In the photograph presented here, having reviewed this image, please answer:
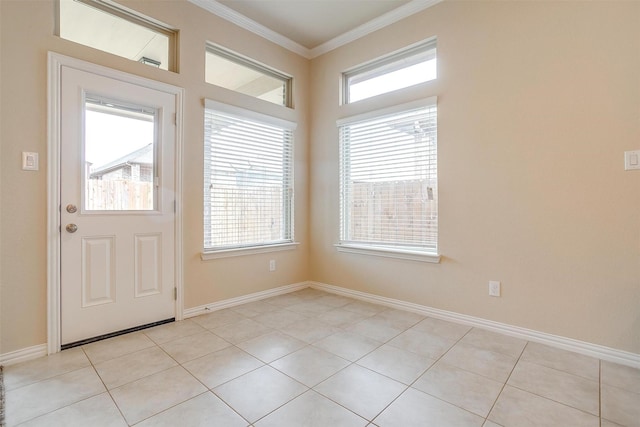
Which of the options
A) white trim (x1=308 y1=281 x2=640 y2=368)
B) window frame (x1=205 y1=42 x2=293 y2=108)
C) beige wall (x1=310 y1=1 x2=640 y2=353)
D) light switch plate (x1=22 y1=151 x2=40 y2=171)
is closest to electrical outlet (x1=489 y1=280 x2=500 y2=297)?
beige wall (x1=310 y1=1 x2=640 y2=353)

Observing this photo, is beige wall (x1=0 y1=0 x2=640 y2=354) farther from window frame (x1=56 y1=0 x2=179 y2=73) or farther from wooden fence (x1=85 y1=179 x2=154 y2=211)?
wooden fence (x1=85 y1=179 x2=154 y2=211)

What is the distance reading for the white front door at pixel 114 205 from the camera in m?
2.22

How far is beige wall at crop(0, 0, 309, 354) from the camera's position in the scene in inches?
78.5

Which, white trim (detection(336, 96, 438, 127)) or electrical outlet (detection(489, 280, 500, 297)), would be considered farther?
white trim (detection(336, 96, 438, 127))

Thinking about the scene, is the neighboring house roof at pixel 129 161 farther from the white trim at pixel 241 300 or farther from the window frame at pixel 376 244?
the window frame at pixel 376 244

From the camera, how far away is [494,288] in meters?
2.56

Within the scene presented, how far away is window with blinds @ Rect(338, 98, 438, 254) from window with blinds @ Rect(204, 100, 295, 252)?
2.31ft

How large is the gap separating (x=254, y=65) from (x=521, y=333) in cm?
358

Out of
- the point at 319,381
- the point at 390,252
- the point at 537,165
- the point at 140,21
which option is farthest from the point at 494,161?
the point at 140,21

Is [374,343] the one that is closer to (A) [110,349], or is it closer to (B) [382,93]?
(A) [110,349]

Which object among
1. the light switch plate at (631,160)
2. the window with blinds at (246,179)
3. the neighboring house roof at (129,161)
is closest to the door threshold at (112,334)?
the window with blinds at (246,179)

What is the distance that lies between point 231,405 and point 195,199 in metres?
1.85

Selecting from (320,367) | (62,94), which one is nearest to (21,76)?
(62,94)

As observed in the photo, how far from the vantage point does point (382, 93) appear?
3.27 m
